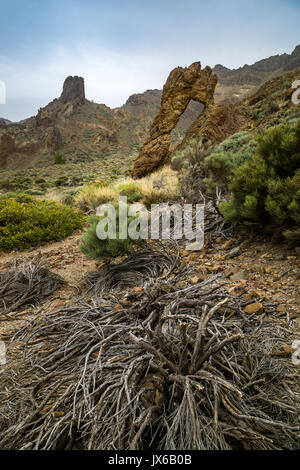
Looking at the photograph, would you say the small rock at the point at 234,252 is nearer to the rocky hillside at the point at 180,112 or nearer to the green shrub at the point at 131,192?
A: the green shrub at the point at 131,192

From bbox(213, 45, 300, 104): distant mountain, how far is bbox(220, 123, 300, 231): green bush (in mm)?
71092

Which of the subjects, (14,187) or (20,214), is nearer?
(20,214)

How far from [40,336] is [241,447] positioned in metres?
1.58

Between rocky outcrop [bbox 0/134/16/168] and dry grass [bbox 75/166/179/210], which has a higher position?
rocky outcrop [bbox 0/134/16/168]

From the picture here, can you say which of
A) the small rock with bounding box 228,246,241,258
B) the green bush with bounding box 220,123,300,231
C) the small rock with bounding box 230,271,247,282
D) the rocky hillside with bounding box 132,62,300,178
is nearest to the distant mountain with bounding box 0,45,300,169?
the rocky hillside with bounding box 132,62,300,178

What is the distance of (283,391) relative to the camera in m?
1.24

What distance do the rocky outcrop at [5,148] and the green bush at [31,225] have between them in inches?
1864

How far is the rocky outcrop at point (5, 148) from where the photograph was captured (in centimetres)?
4522

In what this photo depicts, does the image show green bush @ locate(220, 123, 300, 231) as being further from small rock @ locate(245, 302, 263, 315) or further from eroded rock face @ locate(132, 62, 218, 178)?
eroded rock face @ locate(132, 62, 218, 178)

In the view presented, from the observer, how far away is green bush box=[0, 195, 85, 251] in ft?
17.2

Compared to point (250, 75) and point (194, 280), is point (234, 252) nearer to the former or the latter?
point (194, 280)

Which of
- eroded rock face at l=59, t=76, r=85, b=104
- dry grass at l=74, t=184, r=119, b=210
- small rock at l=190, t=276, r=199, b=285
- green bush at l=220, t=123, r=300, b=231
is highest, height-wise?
eroded rock face at l=59, t=76, r=85, b=104
